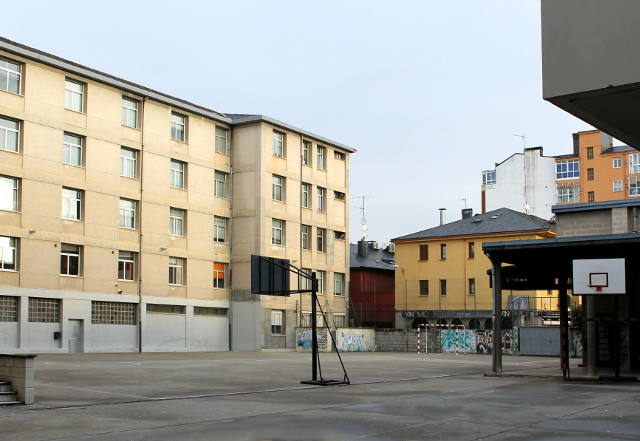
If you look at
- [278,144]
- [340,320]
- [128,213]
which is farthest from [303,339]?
[128,213]

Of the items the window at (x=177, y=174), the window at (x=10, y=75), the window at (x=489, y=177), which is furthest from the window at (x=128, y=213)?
the window at (x=489, y=177)

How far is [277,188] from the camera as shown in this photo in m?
59.3

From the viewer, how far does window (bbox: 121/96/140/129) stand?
1976 inches

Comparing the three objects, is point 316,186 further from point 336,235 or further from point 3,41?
point 3,41

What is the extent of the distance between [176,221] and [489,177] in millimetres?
57841

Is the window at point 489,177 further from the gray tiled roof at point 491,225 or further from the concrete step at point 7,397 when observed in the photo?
the concrete step at point 7,397

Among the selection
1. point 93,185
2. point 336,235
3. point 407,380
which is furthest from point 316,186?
point 407,380

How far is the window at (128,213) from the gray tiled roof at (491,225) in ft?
91.3

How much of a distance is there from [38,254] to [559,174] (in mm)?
70654

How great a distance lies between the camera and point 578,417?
15336 millimetres

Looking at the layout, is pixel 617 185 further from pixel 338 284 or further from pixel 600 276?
pixel 600 276

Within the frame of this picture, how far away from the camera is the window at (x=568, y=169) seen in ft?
321

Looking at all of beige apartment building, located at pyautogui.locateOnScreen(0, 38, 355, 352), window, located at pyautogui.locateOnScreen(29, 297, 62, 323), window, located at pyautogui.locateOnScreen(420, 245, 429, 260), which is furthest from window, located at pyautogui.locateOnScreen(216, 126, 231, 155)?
window, located at pyautogui.locateOnScreen(420, 245, 429, 260)

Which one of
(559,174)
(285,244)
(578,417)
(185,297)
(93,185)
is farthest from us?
(559,174)
